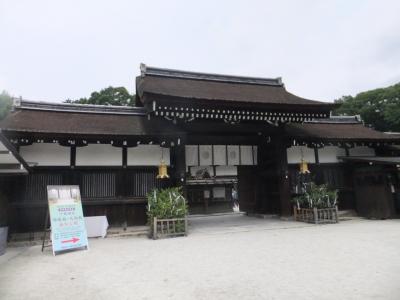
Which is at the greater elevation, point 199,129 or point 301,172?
point 199,129

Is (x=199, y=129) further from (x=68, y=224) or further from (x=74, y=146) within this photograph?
(x=68, y=224)

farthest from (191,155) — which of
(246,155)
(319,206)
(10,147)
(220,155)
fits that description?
(10,147)

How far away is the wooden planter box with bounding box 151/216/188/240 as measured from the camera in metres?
8.57

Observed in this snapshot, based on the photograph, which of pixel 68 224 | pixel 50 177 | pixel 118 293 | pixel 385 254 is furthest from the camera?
pixel 50 177

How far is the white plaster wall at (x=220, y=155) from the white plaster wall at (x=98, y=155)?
401 cm

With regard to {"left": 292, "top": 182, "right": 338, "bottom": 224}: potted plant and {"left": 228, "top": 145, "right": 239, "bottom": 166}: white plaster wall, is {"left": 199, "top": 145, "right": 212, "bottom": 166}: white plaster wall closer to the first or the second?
{"left": 228, "top": 145, "right": 239, "bottom": 166}: white plaster wall

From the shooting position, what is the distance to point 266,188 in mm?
12852

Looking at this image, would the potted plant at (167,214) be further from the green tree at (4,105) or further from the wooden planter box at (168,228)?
the green tree at (4,105)

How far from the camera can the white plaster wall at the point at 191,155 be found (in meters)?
11.8

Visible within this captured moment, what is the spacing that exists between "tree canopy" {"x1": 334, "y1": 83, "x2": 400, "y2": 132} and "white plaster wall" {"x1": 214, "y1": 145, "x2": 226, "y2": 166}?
73.3 feet

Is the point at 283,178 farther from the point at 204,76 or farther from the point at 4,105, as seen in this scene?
the point at 4,105

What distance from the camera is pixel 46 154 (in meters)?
9.53

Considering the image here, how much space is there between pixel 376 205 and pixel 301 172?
3.16 m

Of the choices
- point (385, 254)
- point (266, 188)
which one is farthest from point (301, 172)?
point (385, 254)
